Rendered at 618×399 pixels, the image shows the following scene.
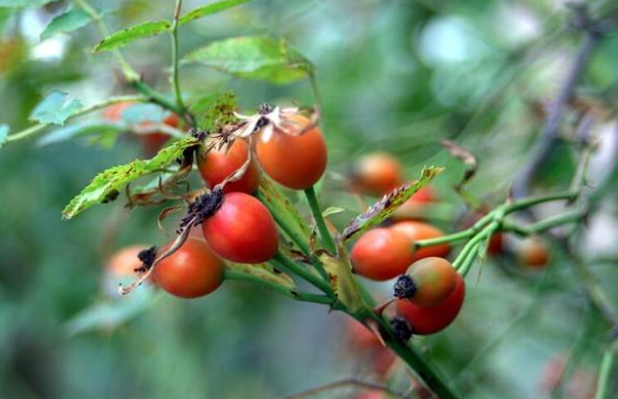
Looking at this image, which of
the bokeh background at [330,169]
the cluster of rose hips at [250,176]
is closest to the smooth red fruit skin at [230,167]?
the cluster of rose hips at [250,176]

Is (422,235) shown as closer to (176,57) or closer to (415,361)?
(415,361)

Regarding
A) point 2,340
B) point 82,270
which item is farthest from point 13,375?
point 82,270

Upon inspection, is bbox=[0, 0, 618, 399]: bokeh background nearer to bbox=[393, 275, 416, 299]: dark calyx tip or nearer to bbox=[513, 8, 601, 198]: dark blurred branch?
bbox=[513, 8, 601, 198]: dark blurred branch

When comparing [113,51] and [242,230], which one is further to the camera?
[113,51]

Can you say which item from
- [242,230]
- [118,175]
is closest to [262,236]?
[242,230]

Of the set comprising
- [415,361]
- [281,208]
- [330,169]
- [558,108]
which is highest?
[281,208]

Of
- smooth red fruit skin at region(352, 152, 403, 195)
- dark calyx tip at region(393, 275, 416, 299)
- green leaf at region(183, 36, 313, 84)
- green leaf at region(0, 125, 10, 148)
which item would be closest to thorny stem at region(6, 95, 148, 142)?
green leaf at region(0, 125, 10, 148)
